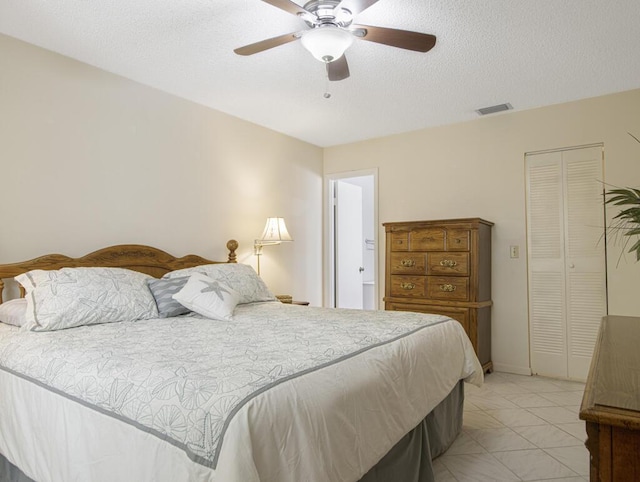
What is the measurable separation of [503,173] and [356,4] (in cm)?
269

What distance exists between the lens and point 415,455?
190 cm

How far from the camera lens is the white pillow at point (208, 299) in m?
2.51

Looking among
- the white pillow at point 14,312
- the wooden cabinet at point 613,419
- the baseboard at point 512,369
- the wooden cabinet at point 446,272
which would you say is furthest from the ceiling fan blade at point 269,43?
the baseboard at point 512,369

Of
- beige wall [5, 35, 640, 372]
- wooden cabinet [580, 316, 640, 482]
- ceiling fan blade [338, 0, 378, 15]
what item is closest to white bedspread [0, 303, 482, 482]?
wooden cabinet [580, 316, 640, 482]

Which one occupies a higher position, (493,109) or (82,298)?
(493,109)

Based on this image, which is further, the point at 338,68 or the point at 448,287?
the point at 448,287

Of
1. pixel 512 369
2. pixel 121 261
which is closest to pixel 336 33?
pixel 121 261

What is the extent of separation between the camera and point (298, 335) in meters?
1.93

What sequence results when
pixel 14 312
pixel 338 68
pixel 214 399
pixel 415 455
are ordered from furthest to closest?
1. pixel 338 68
2. pixel 14 312
3. pixel 415 455
4. pixel 214 399

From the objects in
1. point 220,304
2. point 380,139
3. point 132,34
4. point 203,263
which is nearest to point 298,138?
point 380,139

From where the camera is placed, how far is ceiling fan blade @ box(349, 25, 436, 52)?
82.4 inches

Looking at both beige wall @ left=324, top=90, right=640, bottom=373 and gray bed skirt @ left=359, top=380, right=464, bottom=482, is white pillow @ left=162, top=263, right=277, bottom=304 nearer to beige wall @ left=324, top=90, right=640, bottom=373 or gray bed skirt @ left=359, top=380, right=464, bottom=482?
gray bed skirt @ left=359, top=380, right=464, bottom=482

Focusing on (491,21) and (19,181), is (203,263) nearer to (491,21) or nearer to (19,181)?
(19,181)

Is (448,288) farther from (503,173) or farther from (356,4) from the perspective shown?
(356,4)
